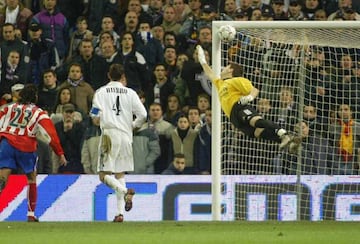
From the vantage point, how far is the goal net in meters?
18.8

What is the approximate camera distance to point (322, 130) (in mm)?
19188

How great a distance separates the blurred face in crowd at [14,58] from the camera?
21.5 metres

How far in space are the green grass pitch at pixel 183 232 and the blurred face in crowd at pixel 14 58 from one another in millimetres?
5228

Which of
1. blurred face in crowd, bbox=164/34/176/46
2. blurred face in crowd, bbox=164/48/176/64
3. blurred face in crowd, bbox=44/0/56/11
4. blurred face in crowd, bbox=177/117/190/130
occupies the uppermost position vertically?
blurred face in crowd, bbox=44/0/56/11

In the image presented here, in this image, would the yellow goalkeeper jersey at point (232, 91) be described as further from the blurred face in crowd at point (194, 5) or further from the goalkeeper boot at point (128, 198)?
the blurred face in crowd at point (194, 5)

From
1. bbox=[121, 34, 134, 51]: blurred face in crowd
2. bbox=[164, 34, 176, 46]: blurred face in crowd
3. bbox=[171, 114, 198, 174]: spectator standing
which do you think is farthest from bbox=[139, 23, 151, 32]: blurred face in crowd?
bbox=[171, 114, 198, 174]: spectator standing

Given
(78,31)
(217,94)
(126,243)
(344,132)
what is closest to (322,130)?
Result: (344,132)

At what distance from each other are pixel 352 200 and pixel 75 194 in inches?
165

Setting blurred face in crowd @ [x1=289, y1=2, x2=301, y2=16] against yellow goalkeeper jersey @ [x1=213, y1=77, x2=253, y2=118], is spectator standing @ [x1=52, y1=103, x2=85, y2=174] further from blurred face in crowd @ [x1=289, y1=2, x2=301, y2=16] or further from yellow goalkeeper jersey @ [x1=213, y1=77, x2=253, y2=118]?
blurred face in crowd @ [x1=289, y1=2, x2=301, y2=16]

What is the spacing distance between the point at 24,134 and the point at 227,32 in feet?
10.5

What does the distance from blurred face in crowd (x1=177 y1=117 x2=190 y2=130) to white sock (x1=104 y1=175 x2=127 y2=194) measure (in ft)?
9.59

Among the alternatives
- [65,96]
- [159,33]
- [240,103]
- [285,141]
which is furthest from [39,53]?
[285,141]

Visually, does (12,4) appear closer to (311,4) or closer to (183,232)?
(311,4)

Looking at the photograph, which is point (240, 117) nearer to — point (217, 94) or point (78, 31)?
point (217, 94)
